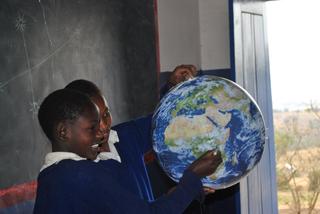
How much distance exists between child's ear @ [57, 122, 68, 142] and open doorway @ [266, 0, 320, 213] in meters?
7.99

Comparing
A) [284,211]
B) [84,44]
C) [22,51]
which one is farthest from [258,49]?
[284,211]

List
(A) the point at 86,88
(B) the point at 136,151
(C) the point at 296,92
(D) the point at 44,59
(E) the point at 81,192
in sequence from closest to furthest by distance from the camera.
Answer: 1. (E) the point at 81,192
2. (A) the point at 86,88
3. (B) the point at 136,151
4. (D) the point at 44,59
5. (C) the point at 296,92

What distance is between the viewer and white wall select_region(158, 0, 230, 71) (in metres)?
4.50

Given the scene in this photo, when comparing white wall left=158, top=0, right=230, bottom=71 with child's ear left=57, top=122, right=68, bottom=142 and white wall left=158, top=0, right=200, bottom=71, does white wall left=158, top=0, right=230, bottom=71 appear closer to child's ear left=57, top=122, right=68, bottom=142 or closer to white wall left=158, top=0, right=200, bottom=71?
white wall left=158, top=0, right=200, bottom=71

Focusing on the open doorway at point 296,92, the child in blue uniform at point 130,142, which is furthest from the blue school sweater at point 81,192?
the open doorway at point 296,92

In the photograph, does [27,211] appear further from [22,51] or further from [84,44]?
[84,44]

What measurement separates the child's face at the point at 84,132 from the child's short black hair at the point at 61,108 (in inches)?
0.7

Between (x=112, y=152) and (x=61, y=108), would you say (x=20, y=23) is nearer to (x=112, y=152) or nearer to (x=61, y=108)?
(x=112, y=152)

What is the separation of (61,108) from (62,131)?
2.7 inches

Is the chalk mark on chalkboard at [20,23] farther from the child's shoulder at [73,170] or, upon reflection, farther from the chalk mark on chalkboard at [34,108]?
the child's shoulder at [73,170]

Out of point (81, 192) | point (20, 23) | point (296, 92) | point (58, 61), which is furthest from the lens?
point (296, 92)

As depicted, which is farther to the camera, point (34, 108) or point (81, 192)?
point (34, 108)

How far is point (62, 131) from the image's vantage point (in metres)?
1.57

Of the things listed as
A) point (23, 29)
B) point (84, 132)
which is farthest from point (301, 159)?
point (84, 132)
